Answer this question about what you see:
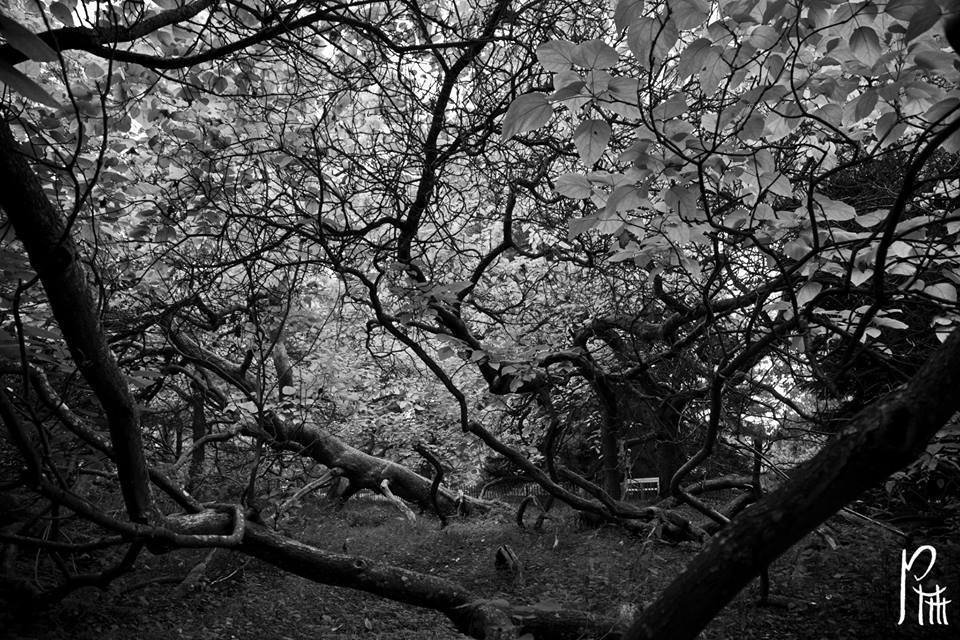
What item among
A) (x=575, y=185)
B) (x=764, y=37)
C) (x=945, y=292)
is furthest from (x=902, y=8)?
(x=945, y=292)

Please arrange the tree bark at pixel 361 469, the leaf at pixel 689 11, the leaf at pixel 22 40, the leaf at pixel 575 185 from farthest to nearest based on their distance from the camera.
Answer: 1. the tree bark at pixel 361 469
2. the leaf at pixel 575 185
3. the leaf at pixel 689 11
4. the leaf at pixel 22 40

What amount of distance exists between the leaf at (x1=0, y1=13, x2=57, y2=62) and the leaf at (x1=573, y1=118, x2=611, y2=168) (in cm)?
128

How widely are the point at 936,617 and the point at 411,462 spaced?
28.8ft

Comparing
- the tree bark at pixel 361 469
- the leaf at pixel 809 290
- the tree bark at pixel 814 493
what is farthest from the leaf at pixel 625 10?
the tree bark at pixel 361 469

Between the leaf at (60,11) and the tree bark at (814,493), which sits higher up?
the leaf at (60,11)

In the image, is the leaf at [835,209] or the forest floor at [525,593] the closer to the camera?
the leaf at [835,209]

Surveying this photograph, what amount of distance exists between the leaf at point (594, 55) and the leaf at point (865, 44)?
0.88m

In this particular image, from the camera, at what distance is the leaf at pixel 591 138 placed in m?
1.74

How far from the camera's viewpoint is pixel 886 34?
6.41 ft

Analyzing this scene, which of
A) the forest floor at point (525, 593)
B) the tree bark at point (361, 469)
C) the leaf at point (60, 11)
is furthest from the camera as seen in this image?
the tree bark at point (361, 469)

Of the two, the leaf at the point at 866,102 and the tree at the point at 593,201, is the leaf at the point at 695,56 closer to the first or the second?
the tree at the point at 593,201

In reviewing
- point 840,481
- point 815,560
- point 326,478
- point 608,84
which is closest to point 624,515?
point 815,560

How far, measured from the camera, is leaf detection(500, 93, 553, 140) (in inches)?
61.5

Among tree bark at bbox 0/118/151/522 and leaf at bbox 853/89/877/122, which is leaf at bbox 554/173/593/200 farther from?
tree bark at bbox 0/118/151/522
